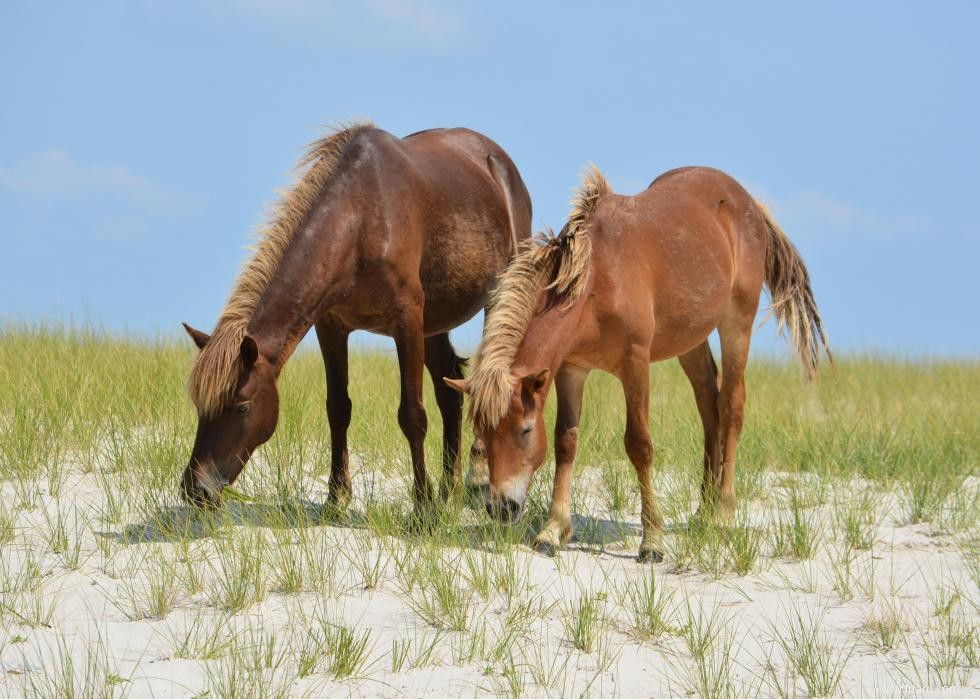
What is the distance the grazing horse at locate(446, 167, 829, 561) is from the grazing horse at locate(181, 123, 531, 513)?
2.19 ft

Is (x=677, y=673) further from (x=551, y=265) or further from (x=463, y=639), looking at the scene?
(x=551, y=265)

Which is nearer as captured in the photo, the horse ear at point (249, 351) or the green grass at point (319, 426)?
the horse ear at point (249, 351)

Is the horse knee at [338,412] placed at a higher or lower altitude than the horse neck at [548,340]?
lower

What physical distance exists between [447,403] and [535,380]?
2320 mm

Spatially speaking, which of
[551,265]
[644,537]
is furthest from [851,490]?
[551,265]

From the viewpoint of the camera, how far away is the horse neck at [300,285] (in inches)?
248

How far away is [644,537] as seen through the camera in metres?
6.38

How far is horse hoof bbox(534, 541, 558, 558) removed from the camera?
6.18 m

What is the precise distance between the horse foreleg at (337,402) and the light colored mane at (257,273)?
3.05ft

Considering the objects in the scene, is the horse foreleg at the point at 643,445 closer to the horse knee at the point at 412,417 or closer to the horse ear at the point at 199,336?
the horse knee at the point at 412,417

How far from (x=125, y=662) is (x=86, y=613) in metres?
0.65

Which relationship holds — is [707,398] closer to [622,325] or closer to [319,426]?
[622,325]

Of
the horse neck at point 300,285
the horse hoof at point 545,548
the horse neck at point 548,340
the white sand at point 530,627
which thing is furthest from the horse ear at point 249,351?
the horse hoof at point 545,548

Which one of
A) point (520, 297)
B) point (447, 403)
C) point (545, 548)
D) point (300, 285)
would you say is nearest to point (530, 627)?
point (545, 548)
